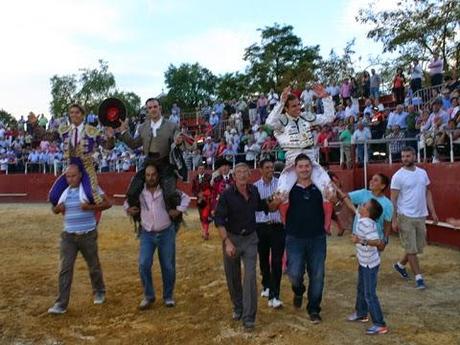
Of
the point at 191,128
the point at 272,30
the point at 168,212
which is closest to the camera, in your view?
the point at 168,212

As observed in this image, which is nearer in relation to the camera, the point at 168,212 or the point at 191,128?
the point at 168,212

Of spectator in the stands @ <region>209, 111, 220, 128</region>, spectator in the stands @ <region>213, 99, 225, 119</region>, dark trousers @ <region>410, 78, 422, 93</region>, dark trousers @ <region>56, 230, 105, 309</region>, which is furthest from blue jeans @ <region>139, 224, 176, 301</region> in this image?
spectator in the stands @ <region>213, 99, 225, 119</region>

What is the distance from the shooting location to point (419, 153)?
12.3m

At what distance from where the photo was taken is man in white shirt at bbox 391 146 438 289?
793 centimetres

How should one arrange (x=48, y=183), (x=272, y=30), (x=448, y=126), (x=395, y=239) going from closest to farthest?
(x=448, y=126) → (x=395, y=239) → (x=48, y=183) → (x=272, y=30)

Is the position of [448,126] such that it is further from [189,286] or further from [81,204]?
[81,204]

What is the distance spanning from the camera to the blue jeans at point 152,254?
7070 mm

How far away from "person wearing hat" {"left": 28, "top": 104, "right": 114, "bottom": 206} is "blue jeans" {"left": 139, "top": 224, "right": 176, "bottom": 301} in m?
0.74

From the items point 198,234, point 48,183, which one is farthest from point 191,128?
point 198,234

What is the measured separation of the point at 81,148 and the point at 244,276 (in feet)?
8.99

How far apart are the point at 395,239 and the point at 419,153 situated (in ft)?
5.94

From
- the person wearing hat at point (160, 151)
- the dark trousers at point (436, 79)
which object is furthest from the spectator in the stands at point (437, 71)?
the person wearing hat at point (160, 151)

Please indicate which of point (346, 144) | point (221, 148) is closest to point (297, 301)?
point (346, 144)

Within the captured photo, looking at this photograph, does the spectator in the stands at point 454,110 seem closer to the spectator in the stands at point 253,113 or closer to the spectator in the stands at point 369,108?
the spectator in the stands at point 369,108
